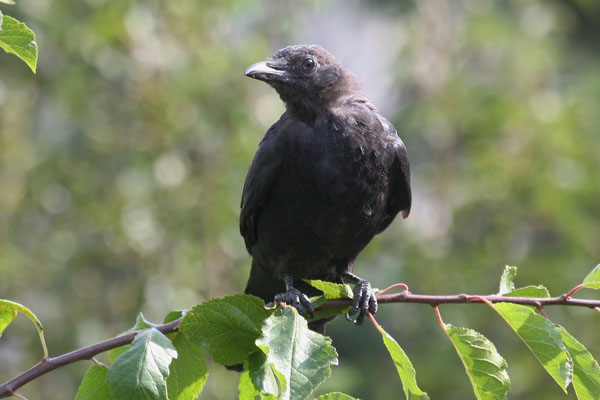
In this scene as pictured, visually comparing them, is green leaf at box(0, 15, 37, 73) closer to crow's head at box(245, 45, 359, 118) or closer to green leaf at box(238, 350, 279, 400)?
green leaf at box(238, 350, 279, 400)

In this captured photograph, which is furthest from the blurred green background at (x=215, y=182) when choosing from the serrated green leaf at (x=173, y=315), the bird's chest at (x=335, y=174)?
the serrated green leaf at (x=173, y=315)

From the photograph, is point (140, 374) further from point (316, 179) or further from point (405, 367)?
point (316, 179)

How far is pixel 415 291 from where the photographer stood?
6469 mm

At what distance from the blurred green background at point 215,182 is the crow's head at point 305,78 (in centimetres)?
194

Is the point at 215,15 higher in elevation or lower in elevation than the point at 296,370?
higher

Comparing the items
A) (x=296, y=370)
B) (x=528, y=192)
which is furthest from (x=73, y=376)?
(x=296, y=370)

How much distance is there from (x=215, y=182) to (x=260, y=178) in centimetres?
223

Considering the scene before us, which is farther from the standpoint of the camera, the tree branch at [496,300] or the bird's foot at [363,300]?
the bird's foot at [363,300]

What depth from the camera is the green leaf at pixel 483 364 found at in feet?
7.03

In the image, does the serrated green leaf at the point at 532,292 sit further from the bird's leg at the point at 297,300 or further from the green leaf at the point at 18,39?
the green leaf at the point at 18,39

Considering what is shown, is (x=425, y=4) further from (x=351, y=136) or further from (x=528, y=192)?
(x=351, y=136)

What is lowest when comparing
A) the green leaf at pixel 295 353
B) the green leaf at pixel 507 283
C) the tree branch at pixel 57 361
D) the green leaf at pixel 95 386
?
the green leaf at pixel 95 386

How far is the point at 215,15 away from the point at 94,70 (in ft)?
3.26

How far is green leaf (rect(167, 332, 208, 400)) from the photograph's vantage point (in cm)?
219
